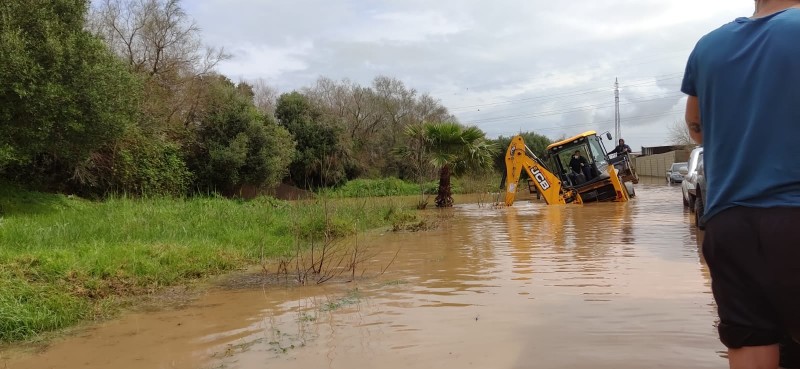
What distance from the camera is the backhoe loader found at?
61.2 feet

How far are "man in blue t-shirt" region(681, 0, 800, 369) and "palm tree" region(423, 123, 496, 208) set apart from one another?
17893 millimetres

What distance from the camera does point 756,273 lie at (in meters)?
1.74

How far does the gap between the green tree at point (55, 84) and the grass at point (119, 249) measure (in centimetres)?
177

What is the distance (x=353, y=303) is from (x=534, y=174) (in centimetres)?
1399

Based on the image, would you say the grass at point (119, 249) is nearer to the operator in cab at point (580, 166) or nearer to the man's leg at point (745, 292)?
the man's leg at point (745, 292)

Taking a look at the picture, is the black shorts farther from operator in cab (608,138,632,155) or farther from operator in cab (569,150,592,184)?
operator in cab (608,138,632,155)

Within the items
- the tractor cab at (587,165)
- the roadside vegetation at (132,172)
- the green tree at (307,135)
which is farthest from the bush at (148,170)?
the tractor cab at (587,165)

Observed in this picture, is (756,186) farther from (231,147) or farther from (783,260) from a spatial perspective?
(231,147)

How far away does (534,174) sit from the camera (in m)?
18.8

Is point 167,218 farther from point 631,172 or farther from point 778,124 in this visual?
point 631,172

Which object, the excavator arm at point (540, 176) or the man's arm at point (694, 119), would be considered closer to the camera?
the man's arm at point (694, 119)

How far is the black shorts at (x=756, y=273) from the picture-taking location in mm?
1696

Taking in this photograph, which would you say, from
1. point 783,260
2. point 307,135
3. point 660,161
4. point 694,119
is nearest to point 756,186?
point 783,260

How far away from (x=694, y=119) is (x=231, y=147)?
25359 mm
